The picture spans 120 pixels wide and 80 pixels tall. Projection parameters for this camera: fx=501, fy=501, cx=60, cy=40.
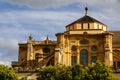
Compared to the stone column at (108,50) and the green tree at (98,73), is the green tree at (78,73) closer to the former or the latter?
the green tree at (98,73)

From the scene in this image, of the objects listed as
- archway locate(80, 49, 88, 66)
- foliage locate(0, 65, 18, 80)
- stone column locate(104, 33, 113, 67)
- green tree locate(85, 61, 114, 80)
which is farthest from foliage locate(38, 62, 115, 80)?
archway locate(80, 49, 88, 66)

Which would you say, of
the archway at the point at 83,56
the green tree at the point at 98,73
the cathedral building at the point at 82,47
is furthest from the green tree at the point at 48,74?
the archway at the point at 83,56

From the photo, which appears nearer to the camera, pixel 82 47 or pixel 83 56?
pixel 83 56

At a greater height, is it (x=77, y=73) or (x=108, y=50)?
(x=108, y=50)

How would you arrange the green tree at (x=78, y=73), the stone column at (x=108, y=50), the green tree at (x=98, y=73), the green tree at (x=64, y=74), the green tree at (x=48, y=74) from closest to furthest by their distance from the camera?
the green tree at (x=98, y=73) < the green tree at (x=78, y=73) < the green tree at (x=64, y=74) < the green tree at (x=48, y=74) < the stone column at (x=108, y=50)

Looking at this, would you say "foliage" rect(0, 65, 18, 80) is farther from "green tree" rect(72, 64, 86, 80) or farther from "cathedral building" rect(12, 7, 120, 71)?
"cathedral building" rect(12, 7, 120, 71)

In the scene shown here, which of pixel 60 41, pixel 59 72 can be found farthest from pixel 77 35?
pixel 59 72

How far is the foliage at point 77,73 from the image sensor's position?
74312 millimetres

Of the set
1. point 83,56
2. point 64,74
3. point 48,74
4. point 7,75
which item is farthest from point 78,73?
point 83,56

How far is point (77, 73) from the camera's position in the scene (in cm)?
7569

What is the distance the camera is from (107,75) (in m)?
74.3

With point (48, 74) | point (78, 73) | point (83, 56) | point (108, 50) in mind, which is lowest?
point (48, 74)

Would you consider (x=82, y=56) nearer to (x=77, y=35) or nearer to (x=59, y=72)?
(x=77, y=35)

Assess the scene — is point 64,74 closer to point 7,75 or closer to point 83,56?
point 7,75
